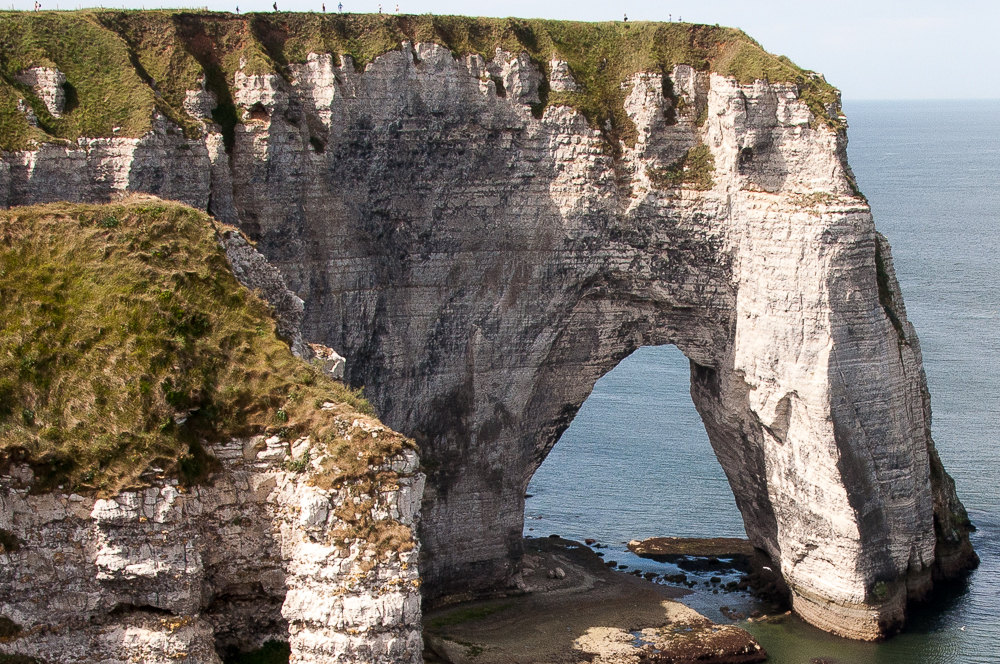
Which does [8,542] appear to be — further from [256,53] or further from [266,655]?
[256,53]

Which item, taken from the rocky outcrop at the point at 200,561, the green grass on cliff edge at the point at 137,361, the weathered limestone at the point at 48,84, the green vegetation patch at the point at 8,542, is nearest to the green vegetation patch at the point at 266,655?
the rocky outcrop at the point at 200,561

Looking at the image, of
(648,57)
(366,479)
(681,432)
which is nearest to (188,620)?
(366,479)

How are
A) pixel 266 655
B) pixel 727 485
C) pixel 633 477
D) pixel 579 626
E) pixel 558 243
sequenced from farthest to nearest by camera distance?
pixel 633 477, pixel 727 485, pixel 558 243, pixel 579 626, pixel 266 655

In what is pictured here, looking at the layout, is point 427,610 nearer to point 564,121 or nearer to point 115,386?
point 564,121

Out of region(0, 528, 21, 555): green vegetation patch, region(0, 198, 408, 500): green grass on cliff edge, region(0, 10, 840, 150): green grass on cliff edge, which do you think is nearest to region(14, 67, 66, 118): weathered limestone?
region(0, 10, 840, 150): green grass on cliff edge

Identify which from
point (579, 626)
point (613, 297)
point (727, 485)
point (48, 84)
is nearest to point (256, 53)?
point (48, 84)

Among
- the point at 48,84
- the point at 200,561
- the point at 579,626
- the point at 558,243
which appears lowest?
the point at 579,626

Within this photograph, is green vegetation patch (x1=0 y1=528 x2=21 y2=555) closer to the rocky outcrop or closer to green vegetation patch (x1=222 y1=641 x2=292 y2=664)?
the rocky outcrop
